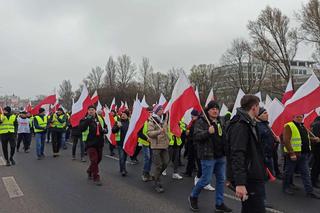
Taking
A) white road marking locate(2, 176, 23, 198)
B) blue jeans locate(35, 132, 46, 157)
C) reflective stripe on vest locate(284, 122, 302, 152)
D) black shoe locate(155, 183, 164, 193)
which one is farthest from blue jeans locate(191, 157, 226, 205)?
blue jeans locate(35, 132, 46, 157)

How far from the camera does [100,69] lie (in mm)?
70625

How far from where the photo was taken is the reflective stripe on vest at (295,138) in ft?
20.9

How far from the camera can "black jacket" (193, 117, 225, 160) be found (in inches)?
208

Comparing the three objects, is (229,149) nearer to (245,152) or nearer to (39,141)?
(245,152)

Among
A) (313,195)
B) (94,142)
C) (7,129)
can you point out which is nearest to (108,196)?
(94,142)

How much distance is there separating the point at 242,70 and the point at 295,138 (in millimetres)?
42244

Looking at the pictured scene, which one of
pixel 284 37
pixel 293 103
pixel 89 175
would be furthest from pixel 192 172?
pixel 284 37

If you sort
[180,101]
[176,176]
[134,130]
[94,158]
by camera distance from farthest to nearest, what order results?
[176,176], [134,130], [94,158], [180,101]

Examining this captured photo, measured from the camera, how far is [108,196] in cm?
639

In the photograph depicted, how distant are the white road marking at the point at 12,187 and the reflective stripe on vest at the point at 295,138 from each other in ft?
18.0

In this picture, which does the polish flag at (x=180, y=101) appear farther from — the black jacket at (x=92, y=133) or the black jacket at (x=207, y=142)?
the black jacket at (x=92, y=133)

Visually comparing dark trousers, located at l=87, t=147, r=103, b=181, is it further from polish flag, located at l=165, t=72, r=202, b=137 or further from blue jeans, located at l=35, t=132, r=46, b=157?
blue jeans, located at l=35, t=132, r=46, b=157

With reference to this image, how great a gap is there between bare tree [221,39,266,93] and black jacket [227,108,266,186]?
42.3 meters

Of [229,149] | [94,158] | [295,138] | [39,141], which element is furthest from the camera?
[39,141]
